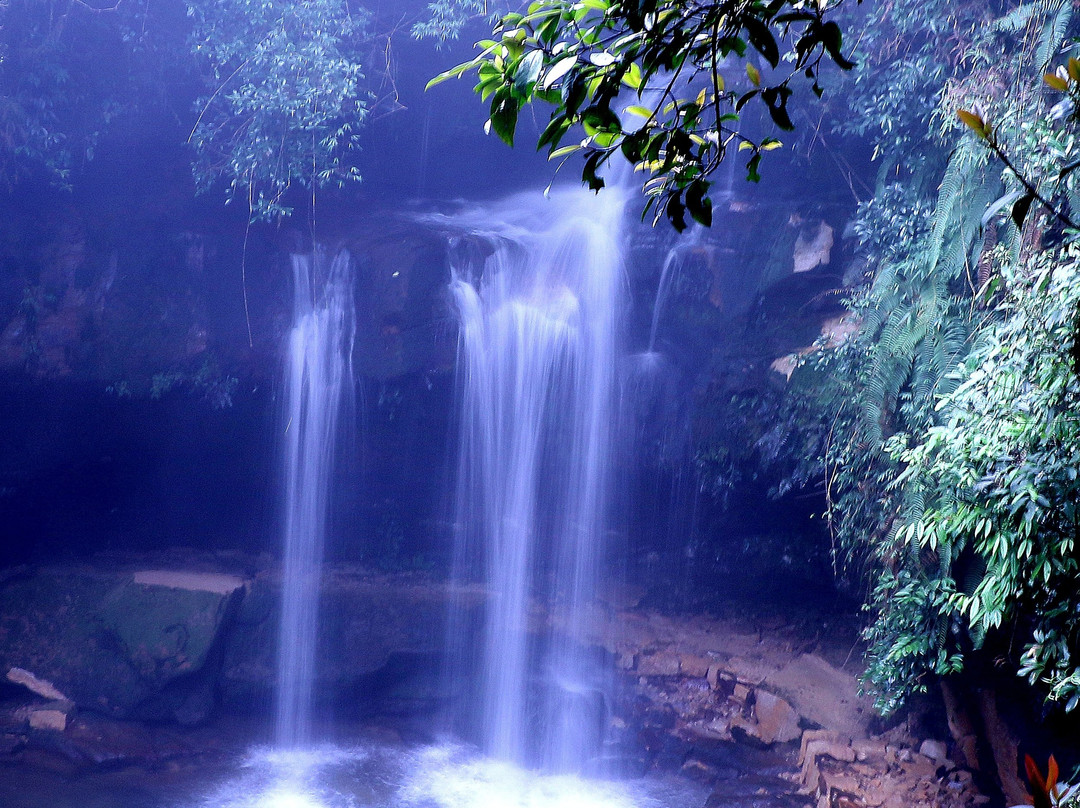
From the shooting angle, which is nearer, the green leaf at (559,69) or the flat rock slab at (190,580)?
the green leaf at (559,69)

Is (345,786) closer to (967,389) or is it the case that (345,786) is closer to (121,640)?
(121,640)

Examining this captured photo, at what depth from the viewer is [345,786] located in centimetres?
750

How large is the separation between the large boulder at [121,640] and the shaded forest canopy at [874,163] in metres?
4.54

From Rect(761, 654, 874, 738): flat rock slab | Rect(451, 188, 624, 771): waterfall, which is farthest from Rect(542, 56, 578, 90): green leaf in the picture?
Rect(451, 188, 624, 771): waterfall

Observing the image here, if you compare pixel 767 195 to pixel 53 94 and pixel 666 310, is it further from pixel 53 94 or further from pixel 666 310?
pixel 53 94

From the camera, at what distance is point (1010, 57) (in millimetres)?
5867

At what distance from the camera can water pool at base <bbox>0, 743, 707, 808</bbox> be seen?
23.2 ft

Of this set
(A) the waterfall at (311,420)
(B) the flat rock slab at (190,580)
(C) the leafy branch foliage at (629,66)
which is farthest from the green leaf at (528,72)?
(B) the flat rock slab at (190,580)

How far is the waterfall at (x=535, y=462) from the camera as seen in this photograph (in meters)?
8.80

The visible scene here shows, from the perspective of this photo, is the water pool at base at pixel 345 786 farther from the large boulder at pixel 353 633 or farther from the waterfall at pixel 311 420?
the waterfall at pixel 311 420

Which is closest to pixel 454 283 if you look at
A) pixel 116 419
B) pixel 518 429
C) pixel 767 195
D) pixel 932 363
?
pixel 518 429

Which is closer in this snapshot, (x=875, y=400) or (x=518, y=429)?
(x=875, y=400)

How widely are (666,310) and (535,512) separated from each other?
2802 mm

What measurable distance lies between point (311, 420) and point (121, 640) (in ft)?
10.2
